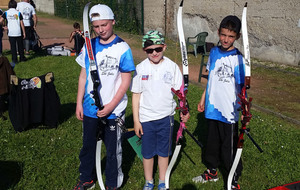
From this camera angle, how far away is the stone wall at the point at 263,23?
1000cm

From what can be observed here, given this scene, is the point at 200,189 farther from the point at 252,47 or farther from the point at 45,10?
the point at 45,10

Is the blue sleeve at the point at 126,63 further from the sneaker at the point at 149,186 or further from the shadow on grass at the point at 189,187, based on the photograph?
the shadow on grass at the point at 189,187

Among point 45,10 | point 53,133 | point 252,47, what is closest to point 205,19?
point 252,47

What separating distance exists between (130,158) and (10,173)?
1.62 metres

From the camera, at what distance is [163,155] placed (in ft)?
11.2

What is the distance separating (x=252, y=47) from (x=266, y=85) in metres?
3.68

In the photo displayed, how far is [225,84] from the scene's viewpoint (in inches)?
137

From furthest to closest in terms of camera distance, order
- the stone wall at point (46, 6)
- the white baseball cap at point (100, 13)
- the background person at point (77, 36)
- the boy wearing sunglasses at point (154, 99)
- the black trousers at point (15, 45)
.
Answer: the stone wall at point (46, 6) < the background person at point (77, 36) < the black trousers at point (15, 45) < the boy wearing sunglasses at point (154, 99) < the white baseball cap at point (100, 13)

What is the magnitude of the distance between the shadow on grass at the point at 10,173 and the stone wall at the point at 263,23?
9151 millimetres

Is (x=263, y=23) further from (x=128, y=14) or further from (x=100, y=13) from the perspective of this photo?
(x=128, y=14)

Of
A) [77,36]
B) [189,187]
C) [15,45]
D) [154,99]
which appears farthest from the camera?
[77,36]

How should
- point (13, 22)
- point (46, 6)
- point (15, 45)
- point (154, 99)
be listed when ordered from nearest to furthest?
point (154, 99)
point (13, 22)
point (15, 45)
point (46, 6)

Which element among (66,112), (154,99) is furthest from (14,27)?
(154,99)

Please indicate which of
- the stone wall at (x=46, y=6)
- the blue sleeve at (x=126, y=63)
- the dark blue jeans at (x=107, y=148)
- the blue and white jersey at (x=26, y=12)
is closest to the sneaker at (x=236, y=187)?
the dark blue jeans at (x=107, y=148)
